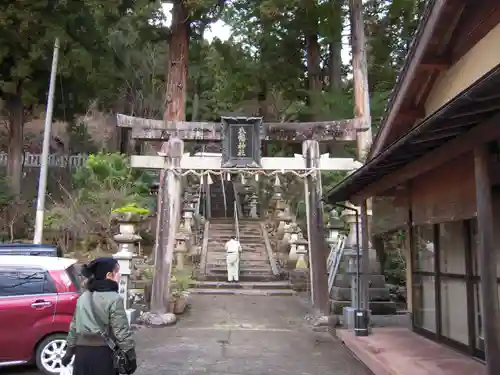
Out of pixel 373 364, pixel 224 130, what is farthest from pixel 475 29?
pixel 224 130

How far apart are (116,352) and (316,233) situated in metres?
→ 8.93

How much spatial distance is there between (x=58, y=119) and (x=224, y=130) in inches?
630

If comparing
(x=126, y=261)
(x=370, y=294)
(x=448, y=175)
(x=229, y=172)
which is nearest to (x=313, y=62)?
(x=229, y=172)

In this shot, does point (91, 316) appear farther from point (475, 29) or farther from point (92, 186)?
point (92, 186)

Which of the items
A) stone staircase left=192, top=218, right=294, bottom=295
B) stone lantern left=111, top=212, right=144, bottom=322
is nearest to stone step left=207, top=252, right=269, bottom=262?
stone staircase left=192, top=218, right=294, bottom=295

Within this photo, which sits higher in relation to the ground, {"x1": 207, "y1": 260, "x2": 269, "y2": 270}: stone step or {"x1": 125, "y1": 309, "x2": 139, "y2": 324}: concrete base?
{"x1": 207, "y1": 260, "x2": 269, "y2": 270}: stone step

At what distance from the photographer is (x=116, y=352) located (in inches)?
158

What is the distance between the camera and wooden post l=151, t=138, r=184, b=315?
38.9 ft

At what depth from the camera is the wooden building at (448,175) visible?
474 centimetres

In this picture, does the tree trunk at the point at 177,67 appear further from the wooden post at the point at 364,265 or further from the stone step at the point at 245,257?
the stone step at the point at 245,257

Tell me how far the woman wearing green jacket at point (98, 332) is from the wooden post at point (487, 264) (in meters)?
3.29

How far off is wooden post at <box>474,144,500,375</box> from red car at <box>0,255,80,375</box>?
17.5 feet

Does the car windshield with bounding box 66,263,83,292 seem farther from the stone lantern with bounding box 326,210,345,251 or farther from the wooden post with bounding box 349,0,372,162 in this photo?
the wooden post with bounding box 349,0,372,162

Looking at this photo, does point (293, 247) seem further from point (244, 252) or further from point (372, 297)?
point (372, 297)
